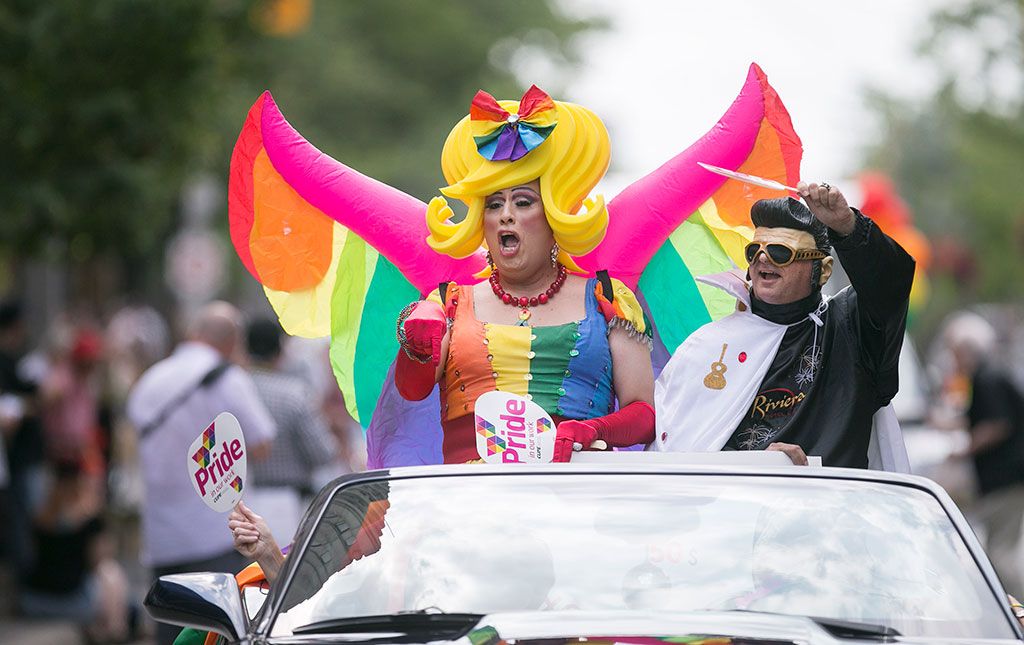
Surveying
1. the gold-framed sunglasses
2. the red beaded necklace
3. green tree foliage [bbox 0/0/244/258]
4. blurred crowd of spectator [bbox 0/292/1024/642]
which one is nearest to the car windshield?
the gold-framed sunglasses

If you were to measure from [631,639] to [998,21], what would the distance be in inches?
1300

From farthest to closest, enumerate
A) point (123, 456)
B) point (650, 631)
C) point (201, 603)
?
point (123, 456)
point (201, 603)
point (650, 631)

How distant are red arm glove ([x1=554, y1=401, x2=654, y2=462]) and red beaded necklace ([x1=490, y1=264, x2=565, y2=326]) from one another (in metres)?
0.44

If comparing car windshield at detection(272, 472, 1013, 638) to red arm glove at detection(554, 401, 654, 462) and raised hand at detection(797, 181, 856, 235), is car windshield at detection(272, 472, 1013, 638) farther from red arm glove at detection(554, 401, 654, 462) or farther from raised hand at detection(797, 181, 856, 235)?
raised hand at detection(797, 181, 856, 235)

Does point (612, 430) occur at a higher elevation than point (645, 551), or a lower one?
higher

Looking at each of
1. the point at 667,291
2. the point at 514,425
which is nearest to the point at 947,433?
the point at 667,291

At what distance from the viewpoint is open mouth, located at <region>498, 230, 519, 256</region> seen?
6016 millimetres

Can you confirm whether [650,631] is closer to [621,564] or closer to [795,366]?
[621,564]

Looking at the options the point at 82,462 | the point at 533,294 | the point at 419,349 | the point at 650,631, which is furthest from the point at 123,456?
the point at 650,631

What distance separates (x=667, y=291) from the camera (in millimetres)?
6645

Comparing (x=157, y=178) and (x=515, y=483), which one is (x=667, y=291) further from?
(x=157, y=178)

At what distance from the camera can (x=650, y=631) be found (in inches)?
153

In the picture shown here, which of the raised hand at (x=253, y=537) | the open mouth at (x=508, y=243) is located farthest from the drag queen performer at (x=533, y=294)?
the raised hand at (x=253, y=537)

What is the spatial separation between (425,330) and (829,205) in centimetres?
120
